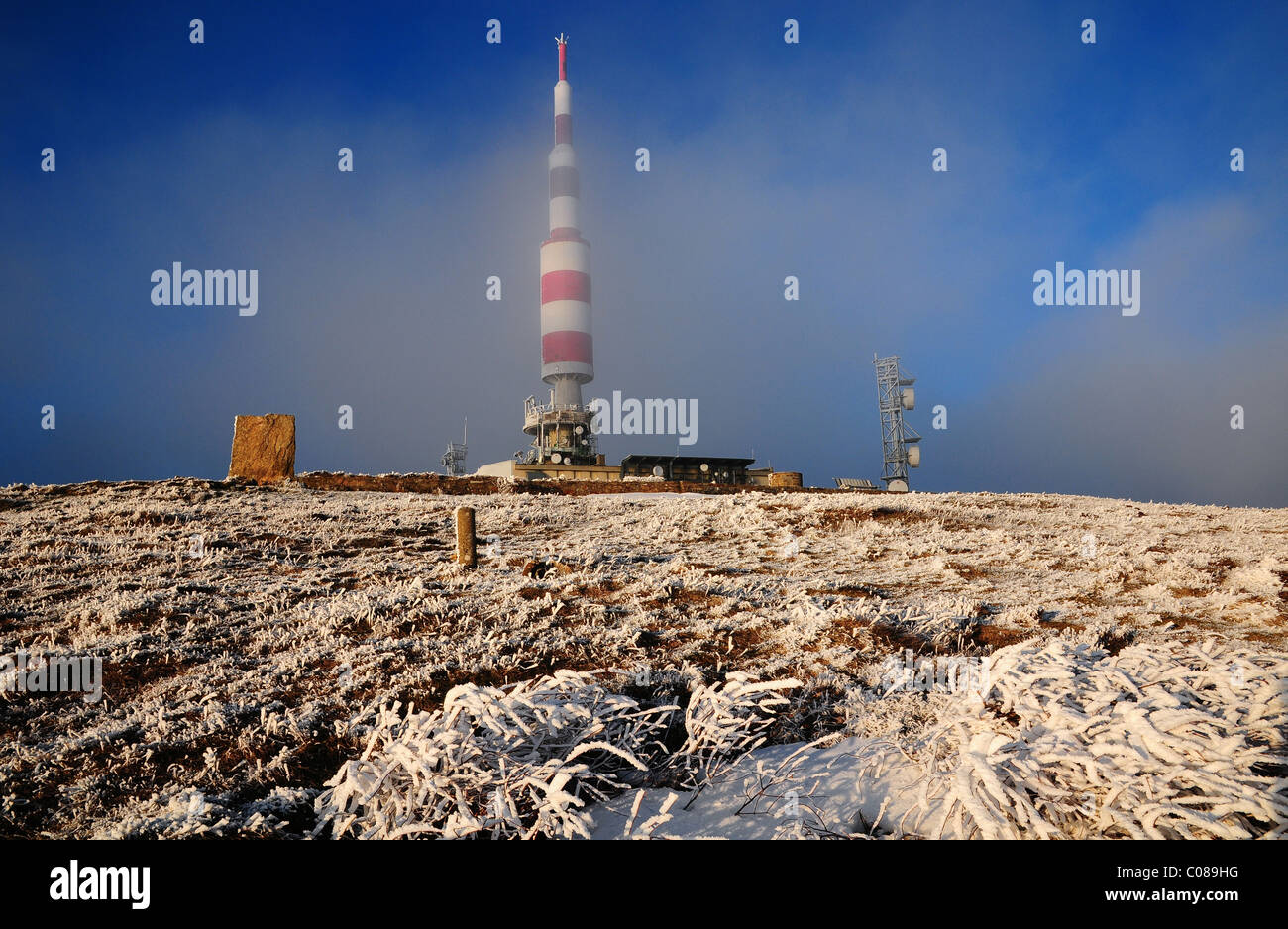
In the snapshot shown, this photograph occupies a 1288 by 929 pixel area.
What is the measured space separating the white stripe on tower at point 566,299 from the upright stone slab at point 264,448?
2231 inches

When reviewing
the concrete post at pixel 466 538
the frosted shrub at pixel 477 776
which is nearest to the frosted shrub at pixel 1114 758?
the frosted shrub at pixel 477 776

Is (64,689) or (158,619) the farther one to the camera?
(158,619)

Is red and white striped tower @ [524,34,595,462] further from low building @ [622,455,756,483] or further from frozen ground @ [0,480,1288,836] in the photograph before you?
frozen ground @ [0,480,1288,836]

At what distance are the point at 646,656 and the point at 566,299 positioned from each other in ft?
249

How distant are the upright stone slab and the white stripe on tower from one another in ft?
186

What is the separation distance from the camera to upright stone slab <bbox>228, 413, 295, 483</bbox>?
2159 cm

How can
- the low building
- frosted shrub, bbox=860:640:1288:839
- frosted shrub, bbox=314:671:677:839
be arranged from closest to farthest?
1. frosted shrub, bbox=860:640:1288:839
2. frosted shrub, bbox=314:671:677:839
3. the low building

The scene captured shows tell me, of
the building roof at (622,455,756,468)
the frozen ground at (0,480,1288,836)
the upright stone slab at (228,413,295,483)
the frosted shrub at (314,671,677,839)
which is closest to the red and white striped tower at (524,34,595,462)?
the building roof at (622,455,756,468)

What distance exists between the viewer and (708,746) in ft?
15.6

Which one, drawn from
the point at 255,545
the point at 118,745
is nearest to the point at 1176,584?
the point at 118,745

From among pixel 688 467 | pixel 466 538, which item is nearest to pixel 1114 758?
pixel 466 538

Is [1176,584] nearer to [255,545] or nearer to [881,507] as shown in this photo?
[881,507]

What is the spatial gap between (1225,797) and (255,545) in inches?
569

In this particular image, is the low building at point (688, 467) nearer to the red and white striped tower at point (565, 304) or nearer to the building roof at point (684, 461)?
the building roof at point (684, 461)
